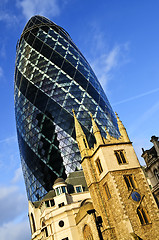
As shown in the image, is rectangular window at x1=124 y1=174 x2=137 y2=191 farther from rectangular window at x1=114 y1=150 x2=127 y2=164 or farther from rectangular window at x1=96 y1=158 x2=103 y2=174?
rectangular window at x1=96 y1=158 x2=103 y2=174

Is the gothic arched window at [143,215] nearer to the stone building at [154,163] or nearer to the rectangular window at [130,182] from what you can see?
the rectangular window at [130,182]

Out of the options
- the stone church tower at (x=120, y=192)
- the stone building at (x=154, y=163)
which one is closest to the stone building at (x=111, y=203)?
the stone church tower at (x=120, y=192)

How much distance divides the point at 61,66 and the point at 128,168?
27.9 metres

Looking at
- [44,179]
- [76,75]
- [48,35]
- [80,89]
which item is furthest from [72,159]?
[48,35]

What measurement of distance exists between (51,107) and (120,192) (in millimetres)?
23354

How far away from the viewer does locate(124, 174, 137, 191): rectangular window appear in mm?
19594

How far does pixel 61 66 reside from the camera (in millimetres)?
44062

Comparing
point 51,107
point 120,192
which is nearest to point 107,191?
point 120,192

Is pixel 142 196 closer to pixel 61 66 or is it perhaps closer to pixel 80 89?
pixel 80 89

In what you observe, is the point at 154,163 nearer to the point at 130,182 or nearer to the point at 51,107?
the point at 130,182

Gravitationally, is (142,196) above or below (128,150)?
below

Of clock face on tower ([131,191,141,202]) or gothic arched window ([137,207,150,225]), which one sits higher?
clock face on tower ([131,191,141,202])

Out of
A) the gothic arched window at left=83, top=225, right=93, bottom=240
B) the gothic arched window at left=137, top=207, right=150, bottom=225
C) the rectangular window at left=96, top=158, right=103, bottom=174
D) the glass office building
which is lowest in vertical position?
the gothic arched window at left=137, top=207, right=150, bottom=225

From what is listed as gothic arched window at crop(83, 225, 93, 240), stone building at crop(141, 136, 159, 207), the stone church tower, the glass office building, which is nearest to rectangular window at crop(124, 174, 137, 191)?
the stone church tower
